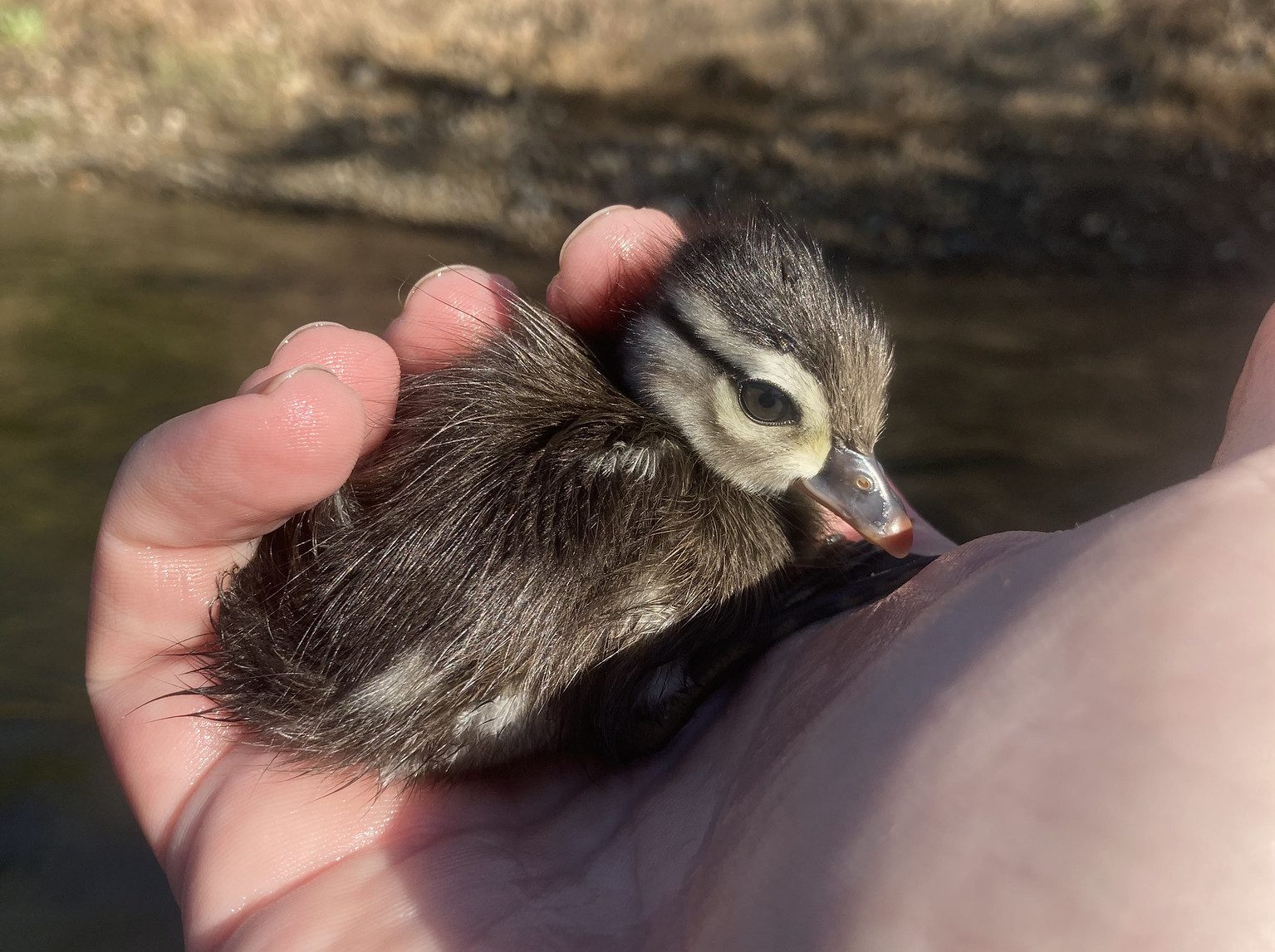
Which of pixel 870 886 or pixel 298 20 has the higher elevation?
pixel 298 20

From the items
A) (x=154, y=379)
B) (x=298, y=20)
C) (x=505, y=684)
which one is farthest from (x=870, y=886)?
(x=298, y=20)

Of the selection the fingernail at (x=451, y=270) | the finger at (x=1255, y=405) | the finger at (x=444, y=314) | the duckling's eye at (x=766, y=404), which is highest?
the fingernail at (x=451, y=270)

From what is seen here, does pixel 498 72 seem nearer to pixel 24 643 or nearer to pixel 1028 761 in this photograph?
pixel 24 643

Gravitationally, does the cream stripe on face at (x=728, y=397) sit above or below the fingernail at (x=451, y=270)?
below

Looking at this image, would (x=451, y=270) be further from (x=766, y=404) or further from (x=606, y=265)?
(x=766, y=404)

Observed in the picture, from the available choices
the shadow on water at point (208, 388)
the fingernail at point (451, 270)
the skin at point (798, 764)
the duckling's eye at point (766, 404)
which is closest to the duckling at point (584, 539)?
the duckling's eye at point (766, 404)

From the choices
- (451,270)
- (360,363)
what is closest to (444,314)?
(451,270)

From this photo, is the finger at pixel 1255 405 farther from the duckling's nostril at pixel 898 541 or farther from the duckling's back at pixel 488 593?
the duckling's back at pixel 488 593
